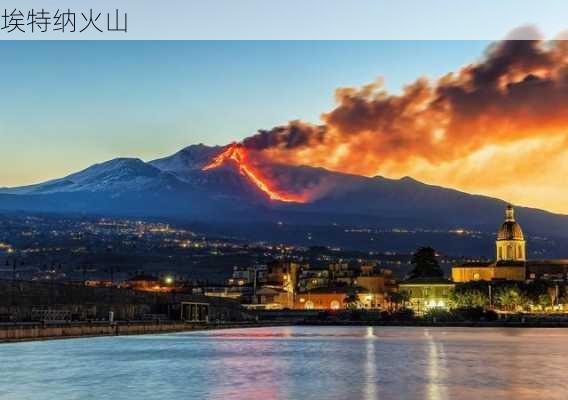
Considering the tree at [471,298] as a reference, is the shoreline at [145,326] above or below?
below

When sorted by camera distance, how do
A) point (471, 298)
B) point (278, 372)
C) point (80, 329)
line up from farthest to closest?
point (471, 298), point (80, 329), point (278, 372)

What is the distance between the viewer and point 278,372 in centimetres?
5369

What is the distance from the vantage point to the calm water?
42.4 m

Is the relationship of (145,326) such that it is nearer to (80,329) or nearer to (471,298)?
(80,329)

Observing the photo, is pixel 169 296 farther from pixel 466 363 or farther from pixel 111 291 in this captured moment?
pixel 466 363

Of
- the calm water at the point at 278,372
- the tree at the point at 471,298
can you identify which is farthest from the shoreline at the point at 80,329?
the tree at the point at 471,298

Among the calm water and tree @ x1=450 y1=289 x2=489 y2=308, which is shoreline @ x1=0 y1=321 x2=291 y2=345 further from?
tree @ x1=450 y1=289 x2=489 y2=308

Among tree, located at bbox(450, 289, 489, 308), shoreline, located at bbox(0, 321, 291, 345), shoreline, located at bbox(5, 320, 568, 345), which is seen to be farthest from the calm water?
tree, located at bbox(450, 289, 489, 308)

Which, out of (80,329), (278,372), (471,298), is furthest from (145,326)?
(471,298)

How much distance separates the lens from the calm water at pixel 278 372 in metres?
42.4

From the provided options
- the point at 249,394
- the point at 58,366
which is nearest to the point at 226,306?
the point at 58,366

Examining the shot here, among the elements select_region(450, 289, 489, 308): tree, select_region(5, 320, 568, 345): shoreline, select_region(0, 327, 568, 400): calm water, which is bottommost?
select_region(0, 327, 568, 400): calm water

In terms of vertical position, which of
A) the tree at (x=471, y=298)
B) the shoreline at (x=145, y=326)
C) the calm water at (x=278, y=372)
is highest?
the tree at (x=471, y=298)

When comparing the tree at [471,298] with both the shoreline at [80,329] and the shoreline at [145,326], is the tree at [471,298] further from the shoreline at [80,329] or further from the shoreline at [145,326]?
the shoreline at [80,329]
